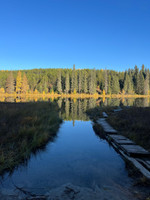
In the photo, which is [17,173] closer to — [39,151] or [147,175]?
[39,151]

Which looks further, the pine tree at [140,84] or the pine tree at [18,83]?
the pine tree at [140,84]

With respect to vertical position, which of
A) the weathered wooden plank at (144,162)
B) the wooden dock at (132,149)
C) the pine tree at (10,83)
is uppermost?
the pine tree at (10,83)

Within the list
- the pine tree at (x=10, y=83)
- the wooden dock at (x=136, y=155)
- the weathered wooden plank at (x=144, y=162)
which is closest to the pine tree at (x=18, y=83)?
the pine tree at (x=10, y=83)

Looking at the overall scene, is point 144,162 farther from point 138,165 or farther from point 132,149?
point 132,149

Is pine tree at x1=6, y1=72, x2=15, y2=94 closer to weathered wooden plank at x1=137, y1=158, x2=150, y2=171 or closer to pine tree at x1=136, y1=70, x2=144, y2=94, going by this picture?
pine tree at x1=136, y1=70, x2=144, y2=94

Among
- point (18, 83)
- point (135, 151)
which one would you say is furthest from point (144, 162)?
point (18, 83)

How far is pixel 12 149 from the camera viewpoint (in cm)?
606

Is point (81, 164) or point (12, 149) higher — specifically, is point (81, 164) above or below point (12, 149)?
below

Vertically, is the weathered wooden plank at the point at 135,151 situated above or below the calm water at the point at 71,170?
above

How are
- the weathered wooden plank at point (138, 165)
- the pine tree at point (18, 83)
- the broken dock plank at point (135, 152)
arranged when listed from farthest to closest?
the pine tree at point (18, 83)
the broken dock plank at point (135, 152)
the weathered wooden plank at point (138, 165)

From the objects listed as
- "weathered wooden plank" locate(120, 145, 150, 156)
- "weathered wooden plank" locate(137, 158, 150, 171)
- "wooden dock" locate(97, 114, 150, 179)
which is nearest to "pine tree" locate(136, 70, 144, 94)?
"wooden dock" locate(97, 114, 150, 179)

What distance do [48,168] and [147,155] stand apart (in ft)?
13.0

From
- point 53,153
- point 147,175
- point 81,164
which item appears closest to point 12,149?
point 53,153

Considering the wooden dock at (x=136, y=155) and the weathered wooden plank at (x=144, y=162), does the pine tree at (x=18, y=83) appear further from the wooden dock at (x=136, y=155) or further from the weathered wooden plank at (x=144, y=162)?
the weathered wooden plank at (x=144, y=162)
